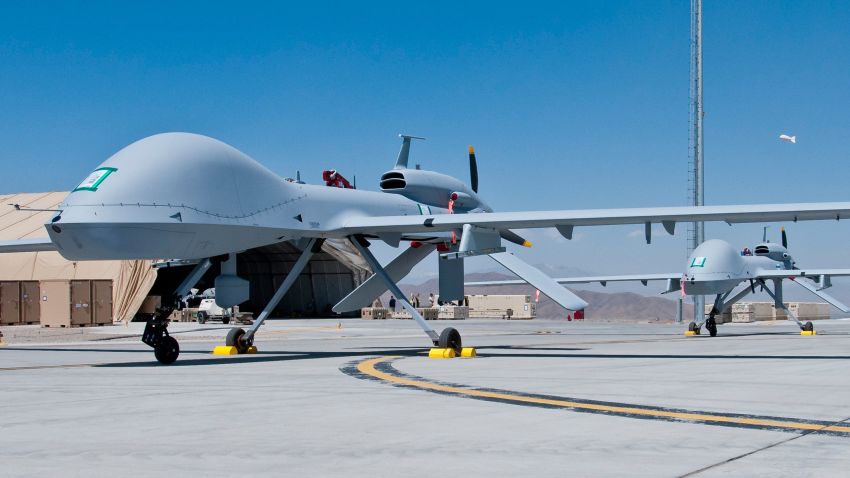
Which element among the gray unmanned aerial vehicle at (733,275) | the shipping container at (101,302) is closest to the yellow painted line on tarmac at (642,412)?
the gray unmanned aerial vehicle at (733,275)

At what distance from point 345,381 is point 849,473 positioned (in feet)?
28.2

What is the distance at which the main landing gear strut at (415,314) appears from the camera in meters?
20.2

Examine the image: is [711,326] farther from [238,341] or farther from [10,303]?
[10,303]

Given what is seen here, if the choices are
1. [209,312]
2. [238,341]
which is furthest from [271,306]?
[209,312]

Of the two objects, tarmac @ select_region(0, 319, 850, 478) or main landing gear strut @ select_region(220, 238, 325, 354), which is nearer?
tarmac @ select_region(0, 319, 850, 478)

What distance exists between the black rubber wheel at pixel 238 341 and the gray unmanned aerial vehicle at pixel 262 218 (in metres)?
0.03

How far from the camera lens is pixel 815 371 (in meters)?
15.7

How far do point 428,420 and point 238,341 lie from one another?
13177mm

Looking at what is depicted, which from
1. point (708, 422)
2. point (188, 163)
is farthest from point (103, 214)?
point (708, 422)

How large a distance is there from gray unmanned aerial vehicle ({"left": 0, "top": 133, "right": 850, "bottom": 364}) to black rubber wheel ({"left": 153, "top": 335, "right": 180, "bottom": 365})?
0.09 feet

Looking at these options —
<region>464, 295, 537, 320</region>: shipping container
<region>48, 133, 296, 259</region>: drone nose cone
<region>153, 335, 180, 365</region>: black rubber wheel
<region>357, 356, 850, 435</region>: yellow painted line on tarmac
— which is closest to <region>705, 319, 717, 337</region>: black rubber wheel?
<region>48, 133, 296, 259</region>: drone nose cone

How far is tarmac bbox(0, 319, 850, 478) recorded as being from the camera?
263 inches

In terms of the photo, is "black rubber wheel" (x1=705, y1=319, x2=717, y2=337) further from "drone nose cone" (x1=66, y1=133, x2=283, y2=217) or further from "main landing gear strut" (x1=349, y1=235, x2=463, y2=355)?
"drone nose cone" (x1=66, y1=133, x2=283, y2=217)

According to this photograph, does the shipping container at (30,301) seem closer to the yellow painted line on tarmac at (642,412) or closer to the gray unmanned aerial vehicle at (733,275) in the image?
the gray unmanned aerial vehicle at (733,275)
